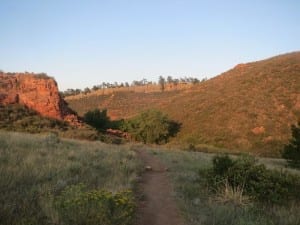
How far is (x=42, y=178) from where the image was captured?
8.42 meters

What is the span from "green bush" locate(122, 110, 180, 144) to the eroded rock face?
33.2 ft

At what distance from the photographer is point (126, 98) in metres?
86.7

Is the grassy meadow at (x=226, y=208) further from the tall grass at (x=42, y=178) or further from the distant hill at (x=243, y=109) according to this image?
the distant hill at (x=243, y=109)

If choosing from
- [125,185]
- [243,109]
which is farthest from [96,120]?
[125,185]

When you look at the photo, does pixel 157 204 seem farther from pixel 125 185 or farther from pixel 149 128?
pixel 149 128

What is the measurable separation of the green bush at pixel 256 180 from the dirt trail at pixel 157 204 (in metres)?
1.50

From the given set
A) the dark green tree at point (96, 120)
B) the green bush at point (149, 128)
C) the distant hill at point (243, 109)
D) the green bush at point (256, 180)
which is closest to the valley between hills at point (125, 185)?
the green bush at point (256, 180)

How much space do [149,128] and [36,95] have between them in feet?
50.1

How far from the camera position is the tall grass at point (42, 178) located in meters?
5.99

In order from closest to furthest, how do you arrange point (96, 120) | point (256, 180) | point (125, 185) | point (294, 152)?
point (125, 185) → point (256, 180) → point (294, 152) → point (96, 120)

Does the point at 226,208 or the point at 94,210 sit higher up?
the point at 94,210

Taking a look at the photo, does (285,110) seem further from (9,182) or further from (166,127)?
(9,182)

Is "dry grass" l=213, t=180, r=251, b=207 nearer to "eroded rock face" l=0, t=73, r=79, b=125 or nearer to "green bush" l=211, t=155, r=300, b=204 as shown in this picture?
"green bush" l=211, t=155, r=300, b=204

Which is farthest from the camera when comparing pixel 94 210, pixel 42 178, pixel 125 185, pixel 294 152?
pixel 294 152
